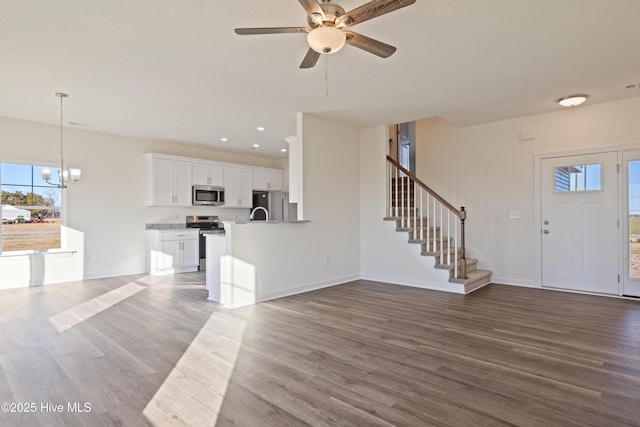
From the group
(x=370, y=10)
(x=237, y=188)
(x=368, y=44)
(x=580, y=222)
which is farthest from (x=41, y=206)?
(x=580, y=222)

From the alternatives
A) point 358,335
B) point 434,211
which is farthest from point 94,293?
point 434,211

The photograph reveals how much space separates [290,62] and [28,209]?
5.31m

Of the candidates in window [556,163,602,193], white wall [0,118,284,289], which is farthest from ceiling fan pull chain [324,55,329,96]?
white wall [0,118,284,289]

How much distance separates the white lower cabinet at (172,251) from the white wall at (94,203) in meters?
0.31

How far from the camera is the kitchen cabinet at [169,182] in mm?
6773

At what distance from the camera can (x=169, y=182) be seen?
6.98 meters

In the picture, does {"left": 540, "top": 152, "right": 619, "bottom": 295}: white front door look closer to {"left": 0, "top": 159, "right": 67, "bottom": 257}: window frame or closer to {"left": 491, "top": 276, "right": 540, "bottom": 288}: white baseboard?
{"left": 491, "top": 276, "right": 540, "bottom": 288}: white baseboard

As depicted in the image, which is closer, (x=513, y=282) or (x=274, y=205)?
(x=513, y=282)

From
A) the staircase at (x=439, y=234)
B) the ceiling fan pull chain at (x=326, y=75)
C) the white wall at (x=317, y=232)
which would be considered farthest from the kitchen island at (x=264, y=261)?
the ceiling fan pull chain at (x=326, y=75)

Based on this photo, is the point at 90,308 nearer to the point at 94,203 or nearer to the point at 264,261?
the point at 264,261

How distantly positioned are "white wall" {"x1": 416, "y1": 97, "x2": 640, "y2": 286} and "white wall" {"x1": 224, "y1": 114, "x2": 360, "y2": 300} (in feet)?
5.72

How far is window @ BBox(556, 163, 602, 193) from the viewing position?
4.95 meters

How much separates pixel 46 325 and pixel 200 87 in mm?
3116

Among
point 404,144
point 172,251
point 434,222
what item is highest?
point 404,144
